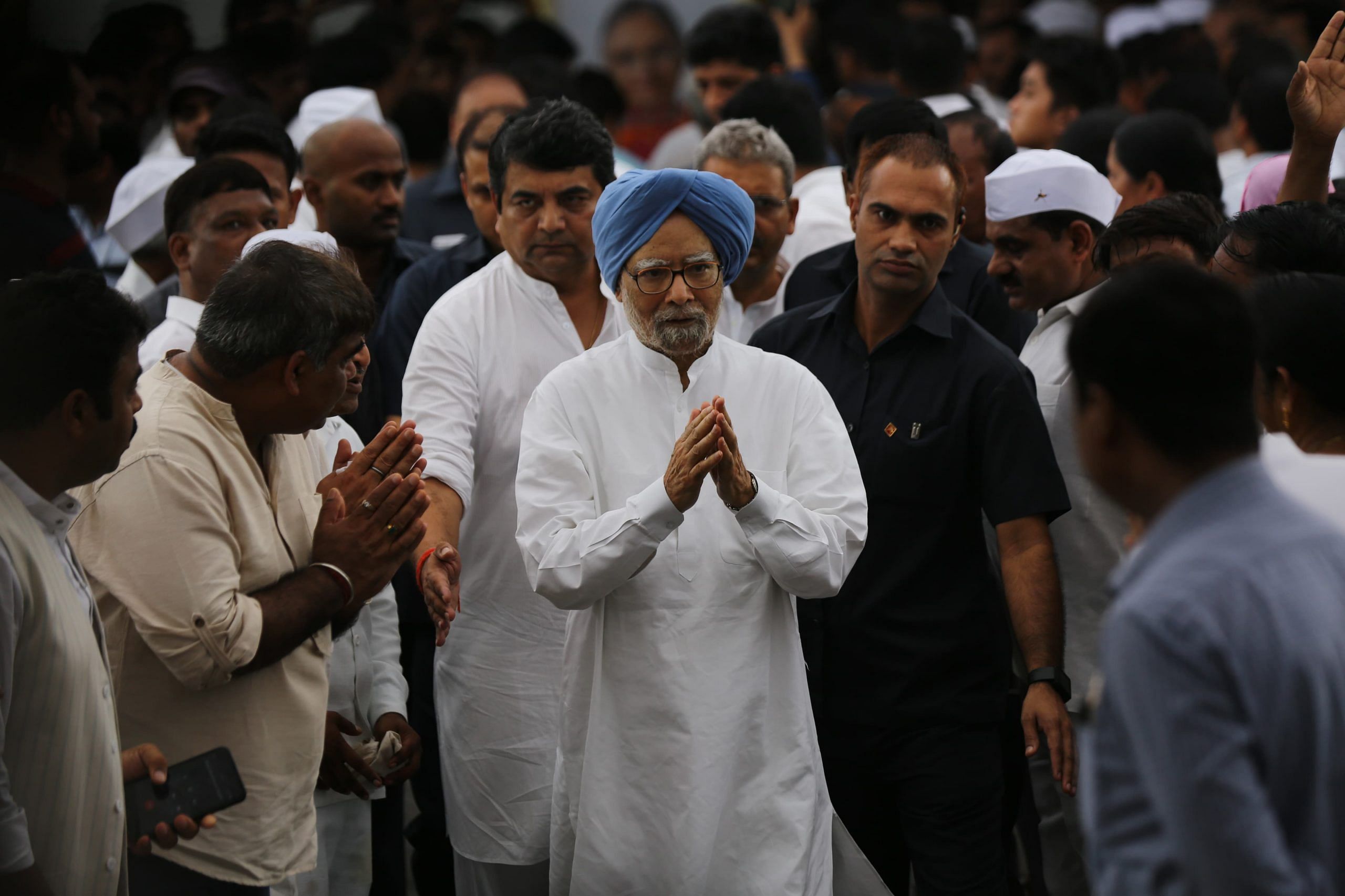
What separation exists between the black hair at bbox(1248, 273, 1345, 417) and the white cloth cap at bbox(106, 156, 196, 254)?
3.55 m

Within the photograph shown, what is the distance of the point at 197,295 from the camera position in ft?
13.0

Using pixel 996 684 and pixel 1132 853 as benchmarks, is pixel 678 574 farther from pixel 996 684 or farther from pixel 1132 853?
pixel 1132 853

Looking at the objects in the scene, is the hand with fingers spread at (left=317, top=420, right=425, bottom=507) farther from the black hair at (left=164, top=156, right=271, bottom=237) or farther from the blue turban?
the black hair at (left=164, top=156, right=271, bottom=237)

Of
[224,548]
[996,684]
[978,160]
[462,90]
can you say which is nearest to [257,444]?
[224,548]

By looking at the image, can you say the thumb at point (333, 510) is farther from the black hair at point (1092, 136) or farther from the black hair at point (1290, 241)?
the black hair at point (1092, 136)

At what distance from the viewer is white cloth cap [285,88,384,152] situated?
19.6 ft

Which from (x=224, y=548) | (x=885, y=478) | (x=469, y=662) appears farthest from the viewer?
(x=469, y=662)

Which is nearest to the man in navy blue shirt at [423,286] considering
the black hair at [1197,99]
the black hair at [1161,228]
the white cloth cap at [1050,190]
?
the white cloth cap at [1050,190]

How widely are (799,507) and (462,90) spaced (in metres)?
4.56

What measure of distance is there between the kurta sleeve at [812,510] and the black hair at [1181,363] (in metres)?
1.12

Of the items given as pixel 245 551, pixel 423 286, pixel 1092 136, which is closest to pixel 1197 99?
pixel 1092 136

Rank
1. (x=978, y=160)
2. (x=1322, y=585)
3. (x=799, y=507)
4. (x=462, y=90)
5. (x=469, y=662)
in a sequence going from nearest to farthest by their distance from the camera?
(x=1322, y=585) → (x=799, y=507) → (x=469, y=662) → (x=978, y=160) → (x=462, y=90)

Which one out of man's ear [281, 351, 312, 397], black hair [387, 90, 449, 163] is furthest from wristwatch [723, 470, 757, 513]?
black hair [387, 90, 449, 163]

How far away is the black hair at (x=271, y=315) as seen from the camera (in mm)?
2791
